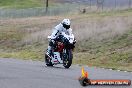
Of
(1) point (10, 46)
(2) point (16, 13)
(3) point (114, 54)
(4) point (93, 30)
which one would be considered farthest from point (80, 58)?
(2) point (16, 13)

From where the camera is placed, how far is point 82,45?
34094mm

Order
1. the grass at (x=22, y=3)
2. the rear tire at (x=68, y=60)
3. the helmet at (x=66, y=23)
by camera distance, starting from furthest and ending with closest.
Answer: the grass at (x=22, y=3) → the helmet at (x=66, y=23) → the rear tire at (x=68, y=60)

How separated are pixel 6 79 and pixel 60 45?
6070mm

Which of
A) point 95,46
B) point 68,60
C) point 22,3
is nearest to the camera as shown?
point 68,60

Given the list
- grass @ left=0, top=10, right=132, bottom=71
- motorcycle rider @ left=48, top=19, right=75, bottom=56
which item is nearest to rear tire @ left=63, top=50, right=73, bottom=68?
motorcycle rider @ left=48, top=19, right=75, bottom=56

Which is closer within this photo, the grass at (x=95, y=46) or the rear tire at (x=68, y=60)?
the rear tire at (x=68, y=60)

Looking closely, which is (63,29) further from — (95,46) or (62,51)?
(95,46)

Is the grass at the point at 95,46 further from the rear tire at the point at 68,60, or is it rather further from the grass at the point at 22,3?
the grass at the point at 22,3

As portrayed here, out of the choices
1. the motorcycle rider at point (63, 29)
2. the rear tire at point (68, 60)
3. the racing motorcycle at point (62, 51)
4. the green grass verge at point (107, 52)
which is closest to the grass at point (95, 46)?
the green grass verge at point (107, 52)

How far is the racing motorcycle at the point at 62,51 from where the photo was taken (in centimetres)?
2110

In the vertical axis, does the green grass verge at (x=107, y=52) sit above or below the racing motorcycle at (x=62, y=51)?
below

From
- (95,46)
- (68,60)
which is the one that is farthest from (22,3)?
(68,60)

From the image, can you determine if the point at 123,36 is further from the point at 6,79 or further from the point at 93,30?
the point at 6,79

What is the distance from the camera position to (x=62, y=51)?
853 inches
